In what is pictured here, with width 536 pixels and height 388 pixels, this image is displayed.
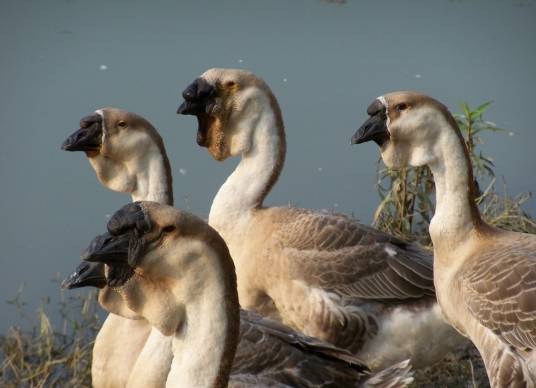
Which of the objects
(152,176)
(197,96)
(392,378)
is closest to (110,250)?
(392,378)

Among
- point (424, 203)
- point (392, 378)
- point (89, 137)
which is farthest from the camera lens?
point (424, 203)

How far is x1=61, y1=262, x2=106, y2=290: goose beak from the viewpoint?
371cm

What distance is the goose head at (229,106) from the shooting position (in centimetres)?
561

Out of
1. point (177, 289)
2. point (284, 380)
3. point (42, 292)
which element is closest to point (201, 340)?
point (177, 289)

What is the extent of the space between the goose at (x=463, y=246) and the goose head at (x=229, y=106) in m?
1.04

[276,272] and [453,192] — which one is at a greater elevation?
[453,192]

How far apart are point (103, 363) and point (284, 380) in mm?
932

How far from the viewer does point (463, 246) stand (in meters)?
4.61

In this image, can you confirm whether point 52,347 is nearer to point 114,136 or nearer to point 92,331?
point 92,331

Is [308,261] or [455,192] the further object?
[308,261]

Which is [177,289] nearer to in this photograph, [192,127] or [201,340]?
[201,340]

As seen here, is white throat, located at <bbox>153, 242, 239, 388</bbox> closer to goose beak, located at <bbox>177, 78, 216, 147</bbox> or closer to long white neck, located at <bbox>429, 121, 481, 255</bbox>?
long white neck, located at <bbox>429, 121, 481, 255</bbox>

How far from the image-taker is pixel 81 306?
6.34m

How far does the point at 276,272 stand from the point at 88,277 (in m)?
1.76
